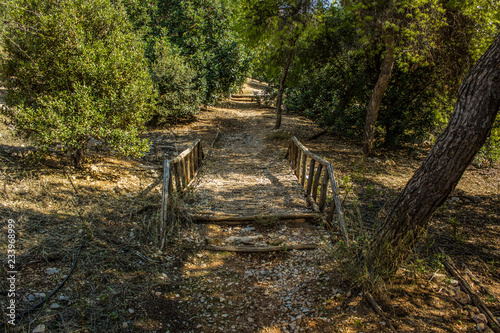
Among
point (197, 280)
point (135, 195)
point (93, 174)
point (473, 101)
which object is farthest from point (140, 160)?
point (473, 101)

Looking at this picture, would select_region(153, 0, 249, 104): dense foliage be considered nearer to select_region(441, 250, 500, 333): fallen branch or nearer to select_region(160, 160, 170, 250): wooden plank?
select_region(160, 160, 170, 250): wooden plank

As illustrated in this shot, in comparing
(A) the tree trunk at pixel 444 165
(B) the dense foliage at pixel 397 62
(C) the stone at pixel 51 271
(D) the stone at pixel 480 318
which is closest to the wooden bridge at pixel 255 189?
(A) the tree trunk at pixel 444 165

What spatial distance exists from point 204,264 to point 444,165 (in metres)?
3.25

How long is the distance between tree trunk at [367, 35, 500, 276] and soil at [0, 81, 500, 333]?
24cm

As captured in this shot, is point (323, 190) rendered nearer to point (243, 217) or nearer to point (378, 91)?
point (243, 217)

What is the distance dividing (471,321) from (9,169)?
7.81m

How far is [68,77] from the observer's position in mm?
6441

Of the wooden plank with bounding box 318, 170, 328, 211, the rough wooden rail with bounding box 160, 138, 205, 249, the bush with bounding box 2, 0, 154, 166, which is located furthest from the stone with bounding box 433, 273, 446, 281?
the bush with bounding box 2, 0, 154, 166

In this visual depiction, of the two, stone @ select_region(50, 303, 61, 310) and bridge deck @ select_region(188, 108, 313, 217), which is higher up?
bridge deck @ select_region(188, 108, 313, 217)

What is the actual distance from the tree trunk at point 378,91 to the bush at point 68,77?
695 centimetres

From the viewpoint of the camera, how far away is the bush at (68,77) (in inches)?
238

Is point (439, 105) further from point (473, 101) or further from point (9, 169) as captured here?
point (9, 169)

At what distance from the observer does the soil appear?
3189mm

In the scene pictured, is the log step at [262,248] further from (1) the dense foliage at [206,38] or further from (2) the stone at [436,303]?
(1) the dense foliage at [206,38]
